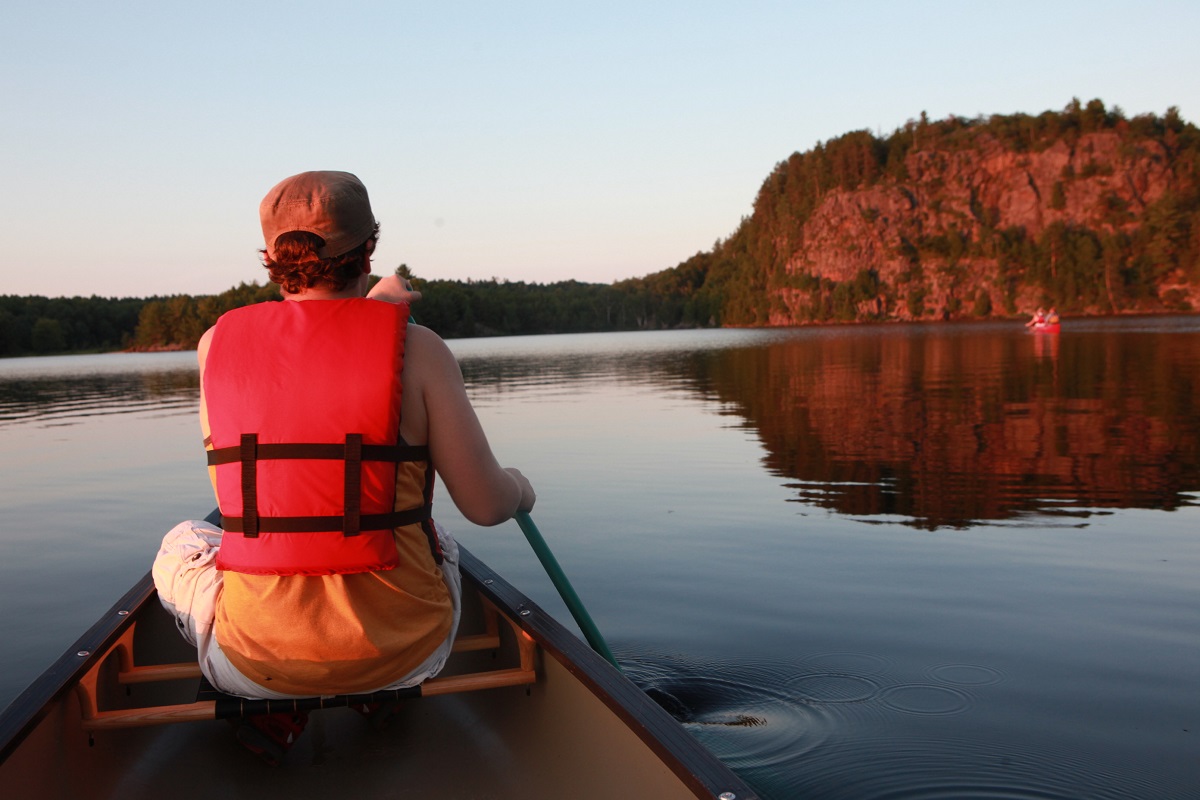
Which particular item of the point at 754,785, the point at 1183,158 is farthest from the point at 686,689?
the point at 1183,158

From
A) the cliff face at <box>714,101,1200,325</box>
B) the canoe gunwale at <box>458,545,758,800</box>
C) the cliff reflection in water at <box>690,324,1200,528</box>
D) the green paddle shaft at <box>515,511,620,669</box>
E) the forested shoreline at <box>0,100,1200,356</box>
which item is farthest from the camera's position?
the cliff face at <box>714,101,1200,325</box>

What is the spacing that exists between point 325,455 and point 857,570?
5139mm

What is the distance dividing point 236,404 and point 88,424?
2012 centimetres

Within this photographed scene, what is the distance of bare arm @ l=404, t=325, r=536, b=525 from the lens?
2244 millimetres

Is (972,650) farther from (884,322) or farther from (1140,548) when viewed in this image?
(884,322)

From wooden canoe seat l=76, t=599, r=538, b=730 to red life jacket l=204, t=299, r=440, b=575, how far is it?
44cm

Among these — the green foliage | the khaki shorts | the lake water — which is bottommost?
the lake water

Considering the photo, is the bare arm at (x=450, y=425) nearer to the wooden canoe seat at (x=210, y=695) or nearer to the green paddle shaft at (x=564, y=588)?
the wooden canoe seat at (x=210, y=695)

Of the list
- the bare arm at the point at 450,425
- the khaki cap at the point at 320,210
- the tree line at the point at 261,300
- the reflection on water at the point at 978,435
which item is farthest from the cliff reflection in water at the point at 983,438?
the tree line at the point at 261,300

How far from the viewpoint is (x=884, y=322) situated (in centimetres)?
14412

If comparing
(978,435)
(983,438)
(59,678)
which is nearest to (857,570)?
(59,678)

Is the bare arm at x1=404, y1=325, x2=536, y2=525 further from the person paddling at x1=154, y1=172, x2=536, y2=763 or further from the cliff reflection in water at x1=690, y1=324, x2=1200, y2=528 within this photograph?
the cliff reflection in water at x1=690, y1=324, x2=1200, y2=528

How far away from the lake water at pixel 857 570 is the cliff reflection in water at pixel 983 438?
2.9 inches

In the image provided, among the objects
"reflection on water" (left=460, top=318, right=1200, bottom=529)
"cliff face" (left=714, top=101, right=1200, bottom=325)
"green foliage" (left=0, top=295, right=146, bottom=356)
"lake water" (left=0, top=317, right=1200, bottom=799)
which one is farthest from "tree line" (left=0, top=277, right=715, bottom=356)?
"lake water" (left=0, top=317, right=1200, bottom=799)
